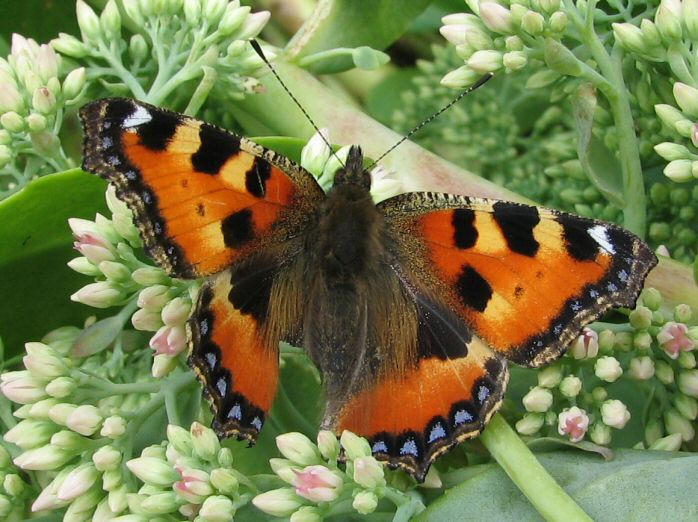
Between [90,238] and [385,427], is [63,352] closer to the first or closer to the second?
[90,238]

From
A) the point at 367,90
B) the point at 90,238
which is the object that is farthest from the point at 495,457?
the point at 367,90

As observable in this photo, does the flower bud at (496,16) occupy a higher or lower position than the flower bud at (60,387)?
higher

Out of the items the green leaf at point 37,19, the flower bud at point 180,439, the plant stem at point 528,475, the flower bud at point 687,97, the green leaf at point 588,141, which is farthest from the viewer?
the green leaf at point 37,19

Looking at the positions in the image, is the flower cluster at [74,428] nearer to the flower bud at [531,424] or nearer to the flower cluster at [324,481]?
the flower cluster at [324,481]

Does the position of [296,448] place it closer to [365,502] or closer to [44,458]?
[365,502]

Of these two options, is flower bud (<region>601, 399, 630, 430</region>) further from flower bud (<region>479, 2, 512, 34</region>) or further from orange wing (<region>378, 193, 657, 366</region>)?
flower bud (<region>479, 2, 512, 34</region>)

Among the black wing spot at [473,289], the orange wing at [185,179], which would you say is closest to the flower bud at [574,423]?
the black wing spot at [473,289]
